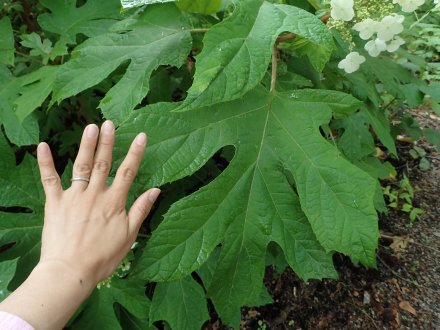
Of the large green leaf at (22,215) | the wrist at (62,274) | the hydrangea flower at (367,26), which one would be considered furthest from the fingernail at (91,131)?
the hydrangea flower at (367,26)

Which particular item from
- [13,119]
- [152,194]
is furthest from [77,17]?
[152,194]

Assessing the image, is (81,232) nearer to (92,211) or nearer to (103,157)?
(92,211)

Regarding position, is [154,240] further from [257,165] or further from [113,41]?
[113,41]

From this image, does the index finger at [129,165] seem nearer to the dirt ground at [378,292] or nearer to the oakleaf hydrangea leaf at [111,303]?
the oakleaf hydrangea leaf at [111,303]

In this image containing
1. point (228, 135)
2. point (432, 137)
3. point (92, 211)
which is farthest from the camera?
point (432, 137)

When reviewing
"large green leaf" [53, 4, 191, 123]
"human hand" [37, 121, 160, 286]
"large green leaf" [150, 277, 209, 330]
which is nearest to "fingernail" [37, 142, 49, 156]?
"human hand" [37, 121, 160, 286]

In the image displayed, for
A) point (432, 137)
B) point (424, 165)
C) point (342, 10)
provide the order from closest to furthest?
point (342, 10)
point (432, 137)
point (424, 165)
